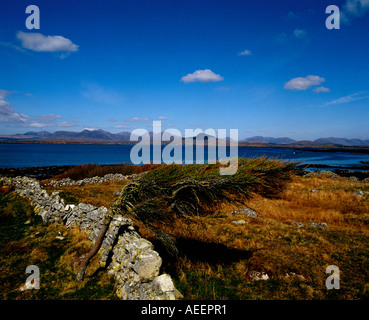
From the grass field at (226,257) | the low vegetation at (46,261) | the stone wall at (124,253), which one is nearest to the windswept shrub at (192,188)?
the grass field at (226,257)

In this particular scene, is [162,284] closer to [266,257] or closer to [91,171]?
[266,257]

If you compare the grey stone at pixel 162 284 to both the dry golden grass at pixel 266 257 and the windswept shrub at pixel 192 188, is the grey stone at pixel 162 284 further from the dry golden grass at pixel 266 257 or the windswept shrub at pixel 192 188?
the dry golden grass at pixel 266 257

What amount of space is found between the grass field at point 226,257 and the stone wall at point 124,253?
0.52 meters

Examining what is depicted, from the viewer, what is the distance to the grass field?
243 inches

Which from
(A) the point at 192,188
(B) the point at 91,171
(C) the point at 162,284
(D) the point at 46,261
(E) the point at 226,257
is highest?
(A) the point at 192,188

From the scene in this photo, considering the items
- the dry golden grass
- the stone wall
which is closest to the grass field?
the dry golden grass

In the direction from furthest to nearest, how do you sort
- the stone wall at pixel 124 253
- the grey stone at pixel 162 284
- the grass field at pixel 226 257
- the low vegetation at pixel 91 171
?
the low vegetation at pixel 91 171
the grass field at pixel 226 257
the stone wall at pixel 124 253
the grey stone at pixel 162 284

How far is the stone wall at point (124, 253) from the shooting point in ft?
16.8

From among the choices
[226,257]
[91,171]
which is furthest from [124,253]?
[91,171]

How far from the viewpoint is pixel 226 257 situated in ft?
28.0

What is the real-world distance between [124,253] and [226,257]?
177 inches

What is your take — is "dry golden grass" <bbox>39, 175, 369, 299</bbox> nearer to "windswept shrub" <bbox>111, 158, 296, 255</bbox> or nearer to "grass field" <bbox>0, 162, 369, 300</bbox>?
"grass field" <bbox>0, 162, 369, 300</bbox>

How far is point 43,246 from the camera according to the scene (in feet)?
29.1
